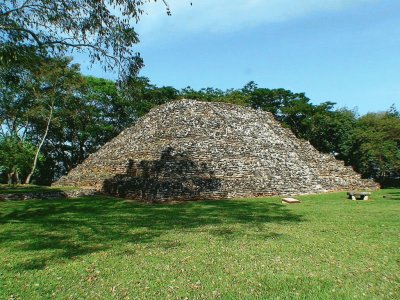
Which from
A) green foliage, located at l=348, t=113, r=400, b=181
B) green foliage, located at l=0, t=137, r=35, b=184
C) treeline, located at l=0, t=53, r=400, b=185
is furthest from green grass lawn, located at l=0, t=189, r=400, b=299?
green foliage, located at l=348, t=113, r=400, b=181

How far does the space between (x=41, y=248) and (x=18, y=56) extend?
5.73m

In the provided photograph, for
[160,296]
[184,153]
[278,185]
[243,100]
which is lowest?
[160,296]

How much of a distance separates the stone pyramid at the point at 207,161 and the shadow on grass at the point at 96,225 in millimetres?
4864

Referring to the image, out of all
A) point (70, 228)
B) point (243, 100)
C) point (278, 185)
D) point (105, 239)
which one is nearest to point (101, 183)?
point (278, 185)

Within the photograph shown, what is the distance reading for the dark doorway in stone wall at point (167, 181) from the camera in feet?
64.0

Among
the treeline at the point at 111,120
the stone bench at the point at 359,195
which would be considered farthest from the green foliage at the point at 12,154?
the stone bench at the point at 359,195

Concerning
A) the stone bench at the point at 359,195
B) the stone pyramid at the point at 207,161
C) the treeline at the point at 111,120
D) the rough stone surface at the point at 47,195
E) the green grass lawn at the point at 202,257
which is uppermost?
the treeline at the point at 111,120

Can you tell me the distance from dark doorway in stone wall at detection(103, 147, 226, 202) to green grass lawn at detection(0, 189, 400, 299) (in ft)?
23.6

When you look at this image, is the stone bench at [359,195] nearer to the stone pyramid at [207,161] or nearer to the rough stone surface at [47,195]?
the stone pyramid at [207,161]

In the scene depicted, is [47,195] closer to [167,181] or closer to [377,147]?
[167,181]

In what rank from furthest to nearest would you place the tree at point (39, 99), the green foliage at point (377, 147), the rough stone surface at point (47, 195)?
the green foliage at point (377, 147), the tree at point (39, 99), the rough stone surface at point (47, 195)

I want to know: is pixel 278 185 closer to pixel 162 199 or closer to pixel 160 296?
pixel 162 199

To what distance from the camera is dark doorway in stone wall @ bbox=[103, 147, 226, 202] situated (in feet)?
64.0

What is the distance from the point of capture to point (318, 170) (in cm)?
2692
